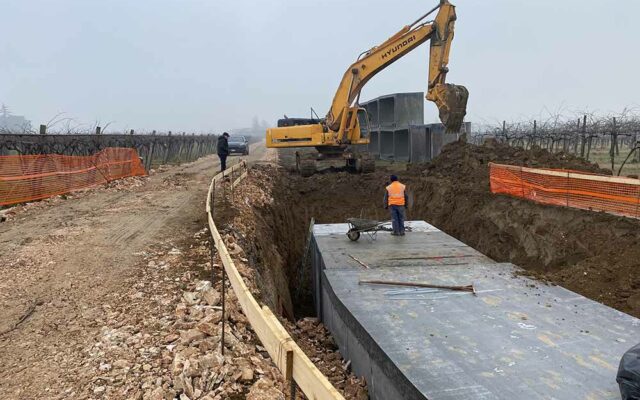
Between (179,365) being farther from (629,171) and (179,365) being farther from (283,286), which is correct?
(629,171)

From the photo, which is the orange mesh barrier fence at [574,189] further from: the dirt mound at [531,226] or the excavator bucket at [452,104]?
the excavator bucket at [452,104]

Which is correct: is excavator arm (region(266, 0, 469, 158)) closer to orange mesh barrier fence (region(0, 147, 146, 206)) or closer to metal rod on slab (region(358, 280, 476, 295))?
orange mesh barrier fence (region(0, 147, 146, 206))

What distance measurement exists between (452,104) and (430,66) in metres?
1.94

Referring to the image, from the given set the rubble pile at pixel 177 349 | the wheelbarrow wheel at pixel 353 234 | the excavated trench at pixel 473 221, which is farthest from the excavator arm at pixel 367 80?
the rubble pile at pixel 177 349

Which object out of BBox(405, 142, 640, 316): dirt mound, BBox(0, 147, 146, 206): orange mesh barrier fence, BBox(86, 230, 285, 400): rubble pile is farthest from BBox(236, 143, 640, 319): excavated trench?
BBox(0, 147, 146, 206): orange mesh barrier fence

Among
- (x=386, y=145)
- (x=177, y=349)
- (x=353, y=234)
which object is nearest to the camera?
(x=177, y=349)

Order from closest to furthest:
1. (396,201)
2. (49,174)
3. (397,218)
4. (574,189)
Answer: (574,189) → (396,201) → (397,218) → (49,174)

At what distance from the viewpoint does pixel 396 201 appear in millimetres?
11320

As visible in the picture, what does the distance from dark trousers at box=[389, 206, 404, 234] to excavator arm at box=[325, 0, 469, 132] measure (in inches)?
201

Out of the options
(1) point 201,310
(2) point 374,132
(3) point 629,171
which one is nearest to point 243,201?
(1) point 201,310

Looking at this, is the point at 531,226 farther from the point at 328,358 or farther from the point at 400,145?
the point at 400,145

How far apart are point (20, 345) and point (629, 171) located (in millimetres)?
22813

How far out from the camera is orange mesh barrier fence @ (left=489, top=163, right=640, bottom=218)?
9.77 metres

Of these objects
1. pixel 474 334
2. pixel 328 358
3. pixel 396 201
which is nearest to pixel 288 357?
pixel 474 334
